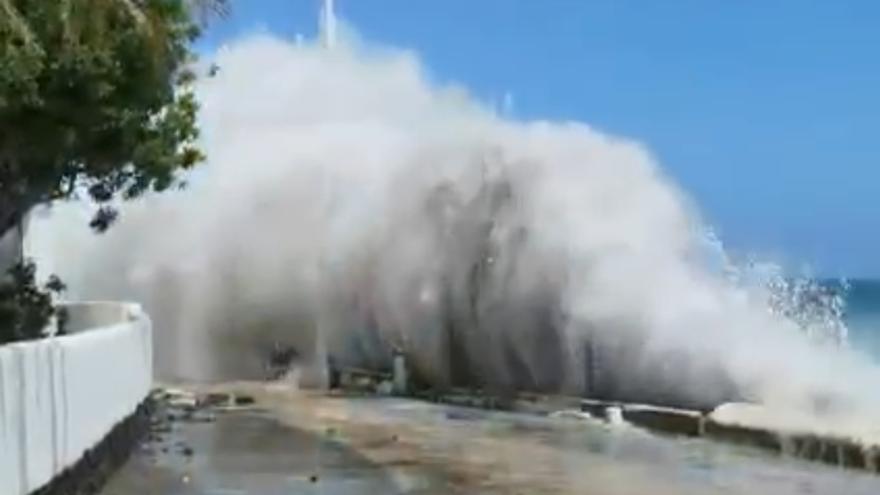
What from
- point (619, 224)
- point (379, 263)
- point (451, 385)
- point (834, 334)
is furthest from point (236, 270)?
point (834, 334)

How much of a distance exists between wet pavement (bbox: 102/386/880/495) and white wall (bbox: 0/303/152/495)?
2.04ft

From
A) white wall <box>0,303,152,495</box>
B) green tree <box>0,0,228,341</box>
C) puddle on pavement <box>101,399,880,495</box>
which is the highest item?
green tree <box>0,0,228,341</box>

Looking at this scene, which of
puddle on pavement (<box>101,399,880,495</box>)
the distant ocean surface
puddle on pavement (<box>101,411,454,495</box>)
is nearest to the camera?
puddle on pavement (<box>101,411,454,495</box>)

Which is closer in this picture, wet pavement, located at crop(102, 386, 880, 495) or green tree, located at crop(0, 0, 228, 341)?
green tree, located at crop(0, 0, 228, 341)

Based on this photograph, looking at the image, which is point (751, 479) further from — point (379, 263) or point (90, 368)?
point (379, 263)

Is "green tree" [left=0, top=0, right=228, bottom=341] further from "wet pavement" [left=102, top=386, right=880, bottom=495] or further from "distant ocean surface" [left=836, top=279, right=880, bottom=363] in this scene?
"distant ocean surface" [left=836, top=279, right=880, bottom=363]

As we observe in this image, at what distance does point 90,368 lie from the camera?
14.6 m

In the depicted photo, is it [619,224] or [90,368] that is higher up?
[619,224]

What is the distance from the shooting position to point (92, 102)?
14383 millimetres

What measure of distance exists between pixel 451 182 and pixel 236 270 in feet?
18.6

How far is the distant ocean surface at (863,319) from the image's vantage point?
50059 millimetres

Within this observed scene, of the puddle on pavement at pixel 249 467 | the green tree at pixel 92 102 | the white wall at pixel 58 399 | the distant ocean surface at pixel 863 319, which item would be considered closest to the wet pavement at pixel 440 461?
the puddle on pavement at pixel 249 467

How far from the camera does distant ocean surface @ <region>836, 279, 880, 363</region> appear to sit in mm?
50059

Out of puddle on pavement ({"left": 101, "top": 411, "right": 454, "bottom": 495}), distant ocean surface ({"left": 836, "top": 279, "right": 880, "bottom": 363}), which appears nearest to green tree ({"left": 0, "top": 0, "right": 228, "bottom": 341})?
puddle on pavement ({"left": 101, "top": 411, "right": 454, "bottom": 495})
